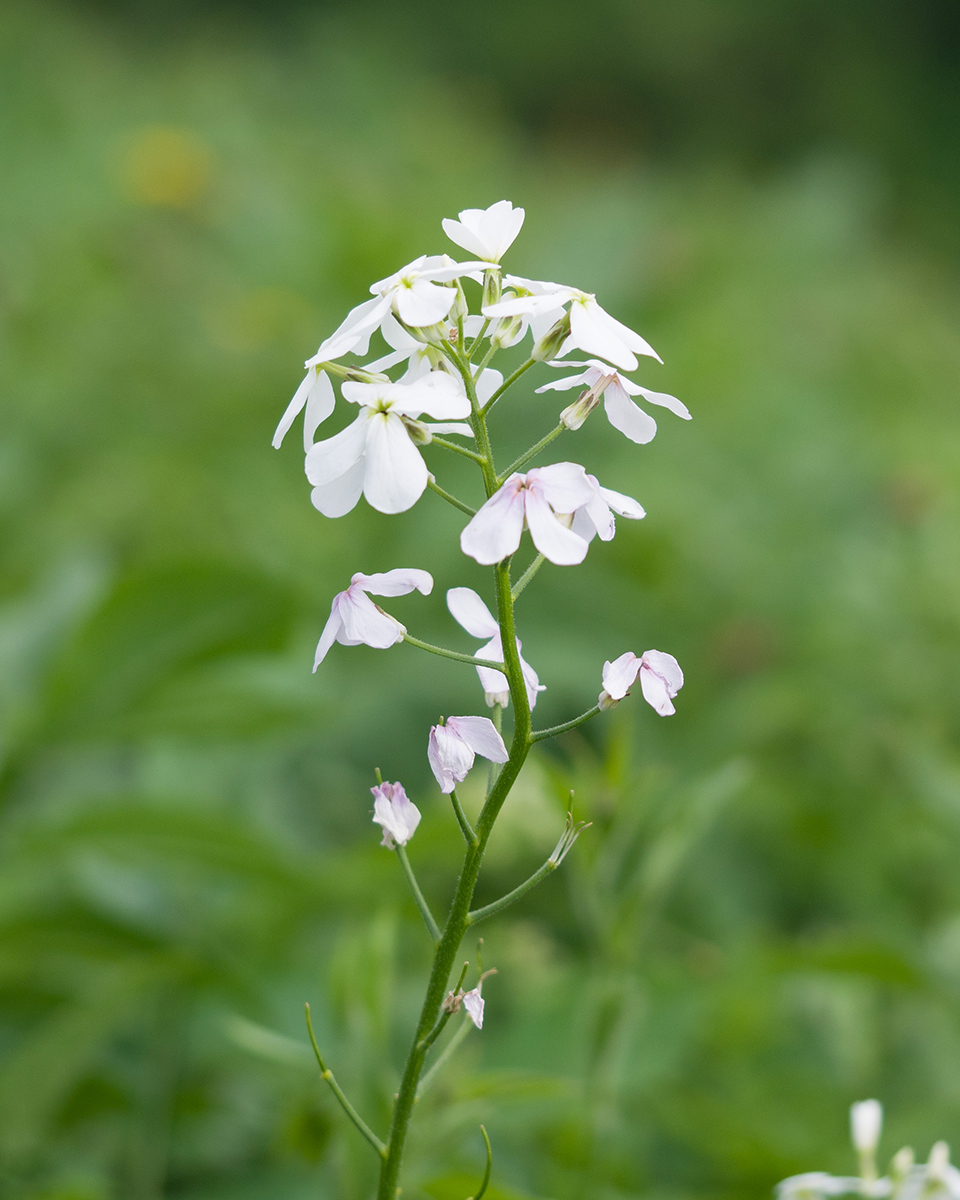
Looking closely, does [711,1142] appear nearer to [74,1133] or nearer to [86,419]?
[74,1133]

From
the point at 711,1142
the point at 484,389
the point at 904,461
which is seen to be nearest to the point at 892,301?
the point at 904,461

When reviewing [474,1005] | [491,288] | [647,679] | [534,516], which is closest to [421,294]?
[491,288]

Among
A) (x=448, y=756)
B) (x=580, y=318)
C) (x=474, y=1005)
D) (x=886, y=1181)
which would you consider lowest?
(x=886, y=1181)

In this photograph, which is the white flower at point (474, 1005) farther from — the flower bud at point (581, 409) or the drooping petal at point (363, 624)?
the flower bud at point (581, 409)

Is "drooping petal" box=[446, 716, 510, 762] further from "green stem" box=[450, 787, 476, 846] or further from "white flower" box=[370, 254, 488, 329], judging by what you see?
"white flower" box=[370, 254, 488, 329]

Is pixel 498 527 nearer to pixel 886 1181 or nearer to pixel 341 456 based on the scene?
pixel 341 456

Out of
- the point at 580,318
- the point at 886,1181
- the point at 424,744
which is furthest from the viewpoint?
the point at 424,744
